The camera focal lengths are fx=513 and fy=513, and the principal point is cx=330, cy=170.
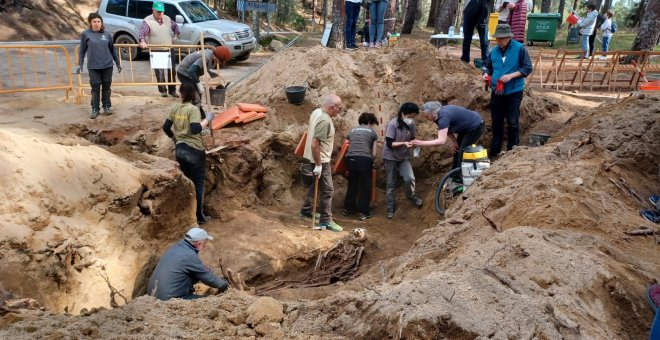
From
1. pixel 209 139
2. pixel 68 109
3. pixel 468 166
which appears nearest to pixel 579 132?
pixel 468 166

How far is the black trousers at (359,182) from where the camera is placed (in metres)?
8.73

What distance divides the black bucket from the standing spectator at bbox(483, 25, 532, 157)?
344 centimetres

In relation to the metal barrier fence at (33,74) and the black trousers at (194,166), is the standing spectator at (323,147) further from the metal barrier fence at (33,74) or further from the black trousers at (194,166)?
the metal barrier fence at (33,74)

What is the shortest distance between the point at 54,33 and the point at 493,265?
61.7 ft

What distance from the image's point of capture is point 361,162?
343 inches

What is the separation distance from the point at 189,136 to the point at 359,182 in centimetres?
310

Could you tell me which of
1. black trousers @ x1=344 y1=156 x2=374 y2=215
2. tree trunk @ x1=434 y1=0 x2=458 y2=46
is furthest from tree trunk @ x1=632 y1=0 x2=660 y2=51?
black trousers @ x1=344 y1=156 x2=374 y2=215

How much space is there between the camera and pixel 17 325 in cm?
313

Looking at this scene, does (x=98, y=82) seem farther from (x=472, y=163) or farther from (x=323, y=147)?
(x=472, y=163)

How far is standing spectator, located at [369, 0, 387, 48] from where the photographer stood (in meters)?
11.8

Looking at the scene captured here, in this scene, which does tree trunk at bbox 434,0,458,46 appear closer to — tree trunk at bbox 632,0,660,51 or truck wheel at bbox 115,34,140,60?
tree trunk at bbox 632,0,660,51

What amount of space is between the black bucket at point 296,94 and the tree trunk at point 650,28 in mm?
10644

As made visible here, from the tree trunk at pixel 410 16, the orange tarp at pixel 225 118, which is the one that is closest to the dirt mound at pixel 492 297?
the orange tarp at pixel 225 118

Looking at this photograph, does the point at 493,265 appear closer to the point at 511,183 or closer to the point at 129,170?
the point at 511,183
